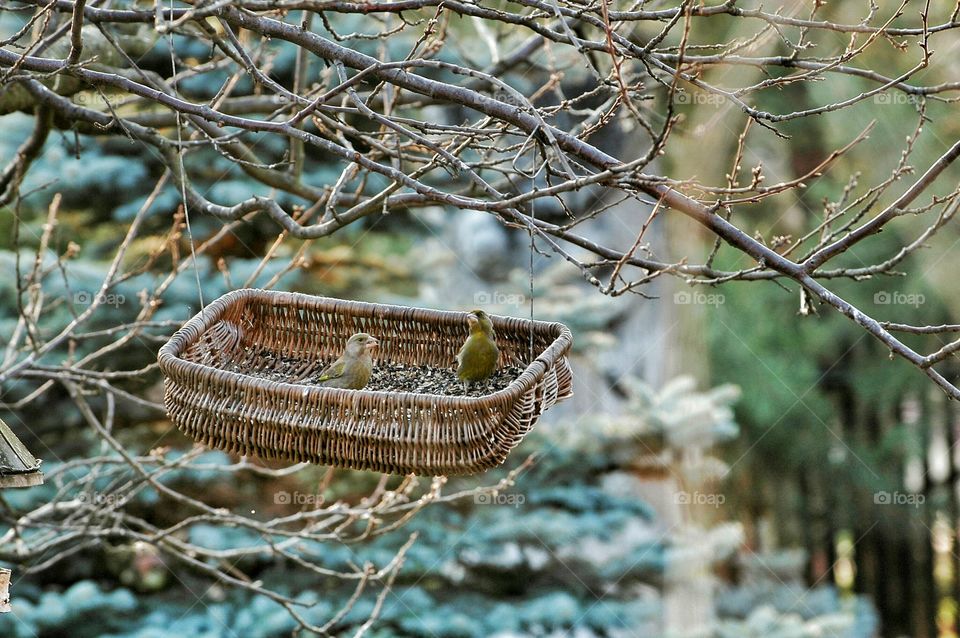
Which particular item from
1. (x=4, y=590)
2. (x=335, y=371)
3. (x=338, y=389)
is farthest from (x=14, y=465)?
(x=335, y=371)

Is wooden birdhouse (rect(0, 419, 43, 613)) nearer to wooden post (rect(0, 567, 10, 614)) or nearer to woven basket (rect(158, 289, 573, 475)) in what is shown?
wooden post (rect(0, 567, 10, 614))

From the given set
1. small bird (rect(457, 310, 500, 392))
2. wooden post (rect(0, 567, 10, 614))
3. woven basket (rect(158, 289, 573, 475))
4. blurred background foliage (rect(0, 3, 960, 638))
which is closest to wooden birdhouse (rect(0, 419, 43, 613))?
wooden post (rect(0, 567, 10, 614))

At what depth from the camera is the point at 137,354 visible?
4988 mm

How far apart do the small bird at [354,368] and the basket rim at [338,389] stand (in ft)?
0.51

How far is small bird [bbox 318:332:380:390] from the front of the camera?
220cm

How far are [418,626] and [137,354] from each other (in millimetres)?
1956

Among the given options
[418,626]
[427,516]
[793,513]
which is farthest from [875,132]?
[418,626]

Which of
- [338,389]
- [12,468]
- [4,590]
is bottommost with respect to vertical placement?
[4,590]

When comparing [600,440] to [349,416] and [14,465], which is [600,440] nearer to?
[349,416]

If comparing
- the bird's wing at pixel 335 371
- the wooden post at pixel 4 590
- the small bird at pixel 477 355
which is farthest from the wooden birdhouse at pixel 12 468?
the small bird at pixel 477 355

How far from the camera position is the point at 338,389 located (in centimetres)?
186

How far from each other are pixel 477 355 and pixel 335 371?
0.32 m

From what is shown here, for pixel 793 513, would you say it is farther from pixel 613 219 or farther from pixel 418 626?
pixel 418 626

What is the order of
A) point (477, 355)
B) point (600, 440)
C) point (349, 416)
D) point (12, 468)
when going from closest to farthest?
1. point (12, 468)
2. point (349, 416)
3. point (477, 355)
4. point (600, 440)
